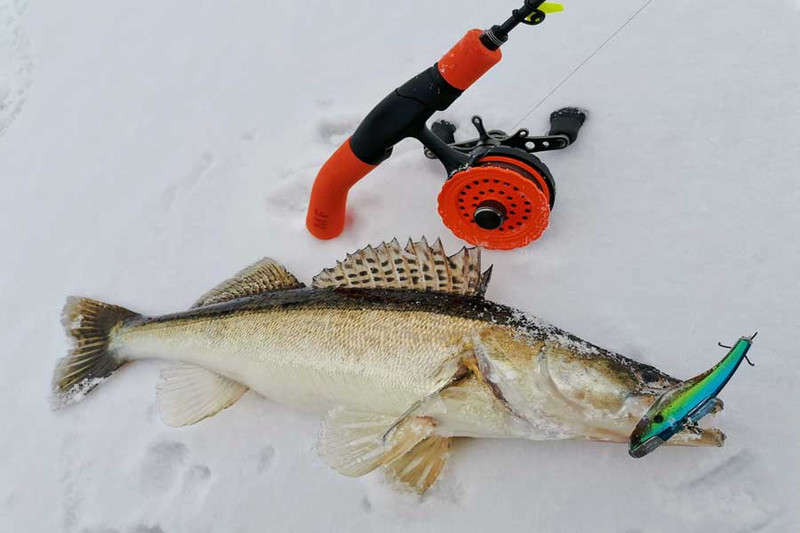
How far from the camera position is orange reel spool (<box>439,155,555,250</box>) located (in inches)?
78.4

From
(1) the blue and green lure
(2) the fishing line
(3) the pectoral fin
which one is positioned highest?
(2) the fishing line

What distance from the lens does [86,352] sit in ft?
8.11

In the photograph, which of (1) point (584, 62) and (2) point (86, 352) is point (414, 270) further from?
(2) point (86, 352)

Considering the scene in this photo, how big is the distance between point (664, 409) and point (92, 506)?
2078 millimetres

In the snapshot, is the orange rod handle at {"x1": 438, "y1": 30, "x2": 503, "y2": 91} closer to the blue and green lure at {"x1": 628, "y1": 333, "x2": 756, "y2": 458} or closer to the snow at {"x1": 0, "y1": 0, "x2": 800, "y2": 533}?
the snow at {"x1": 0, "y1": 0, "x2": 800, "y2": 533}

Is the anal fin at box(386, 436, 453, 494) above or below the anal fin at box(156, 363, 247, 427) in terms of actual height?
below

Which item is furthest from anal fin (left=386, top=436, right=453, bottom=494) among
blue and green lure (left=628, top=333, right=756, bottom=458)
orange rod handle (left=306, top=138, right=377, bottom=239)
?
orange rod handle (left=306, top=138, right=377, bottom=239)

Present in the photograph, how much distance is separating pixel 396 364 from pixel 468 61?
98 centimetres

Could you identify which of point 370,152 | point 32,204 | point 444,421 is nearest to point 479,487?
point 444,421

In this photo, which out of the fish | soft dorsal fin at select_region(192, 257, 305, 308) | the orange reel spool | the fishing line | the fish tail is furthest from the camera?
the fishing line

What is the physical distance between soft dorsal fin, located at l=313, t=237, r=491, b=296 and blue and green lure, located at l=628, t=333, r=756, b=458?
66 cm

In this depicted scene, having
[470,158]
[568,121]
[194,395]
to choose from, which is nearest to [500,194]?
[470,158]

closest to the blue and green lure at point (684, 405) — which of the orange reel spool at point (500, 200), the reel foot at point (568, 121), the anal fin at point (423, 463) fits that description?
the anal fin at point (423, 463)

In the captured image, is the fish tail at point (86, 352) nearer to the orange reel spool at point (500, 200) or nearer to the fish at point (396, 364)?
the fish at point (396, 364)
